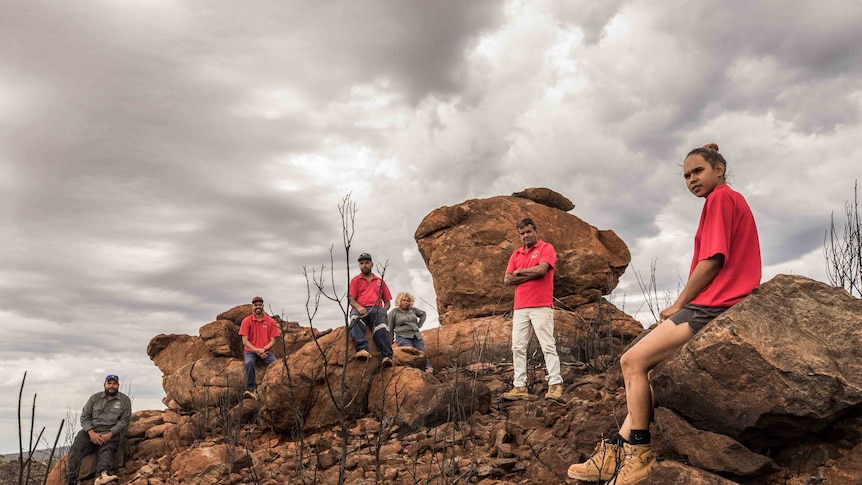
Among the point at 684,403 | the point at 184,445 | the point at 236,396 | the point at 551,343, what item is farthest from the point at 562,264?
the point at 684,403

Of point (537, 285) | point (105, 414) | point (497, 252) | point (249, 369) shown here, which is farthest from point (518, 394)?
point (105, 414)

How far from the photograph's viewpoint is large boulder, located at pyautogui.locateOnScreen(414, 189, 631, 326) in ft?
43.2

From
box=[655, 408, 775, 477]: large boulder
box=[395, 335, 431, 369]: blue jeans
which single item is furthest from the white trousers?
box=[395, 335, 431, 369]: blue jeans

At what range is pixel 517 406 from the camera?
22.8ft

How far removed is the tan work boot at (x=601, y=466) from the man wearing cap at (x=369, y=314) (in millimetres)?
4442

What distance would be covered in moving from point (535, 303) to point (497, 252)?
684 centimetres

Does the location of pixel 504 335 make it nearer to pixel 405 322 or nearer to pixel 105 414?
pixel 405 322

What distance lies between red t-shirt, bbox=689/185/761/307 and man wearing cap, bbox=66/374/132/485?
9.30 m

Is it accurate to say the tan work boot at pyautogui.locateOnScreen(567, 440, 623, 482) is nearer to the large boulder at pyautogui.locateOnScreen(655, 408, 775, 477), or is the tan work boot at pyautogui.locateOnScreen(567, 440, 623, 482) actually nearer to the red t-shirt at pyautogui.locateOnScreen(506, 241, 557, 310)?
the large boulder at pyautogui.locateOnScreen(655, 408, 775, 477)

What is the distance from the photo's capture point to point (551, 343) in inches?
264

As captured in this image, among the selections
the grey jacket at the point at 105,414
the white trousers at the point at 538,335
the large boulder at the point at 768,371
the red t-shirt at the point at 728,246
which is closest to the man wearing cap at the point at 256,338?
the grey jacket at the point at 105,414

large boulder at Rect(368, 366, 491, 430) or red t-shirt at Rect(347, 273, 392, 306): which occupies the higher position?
red t-shirt at Rect(347, 273, 392, 306)

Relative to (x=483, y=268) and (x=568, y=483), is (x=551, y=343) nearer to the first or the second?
(x=568, y=483)

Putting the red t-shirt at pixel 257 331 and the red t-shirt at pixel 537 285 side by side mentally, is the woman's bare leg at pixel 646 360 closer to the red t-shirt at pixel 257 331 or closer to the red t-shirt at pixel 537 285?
the red t-shirt at pixel 537 285
